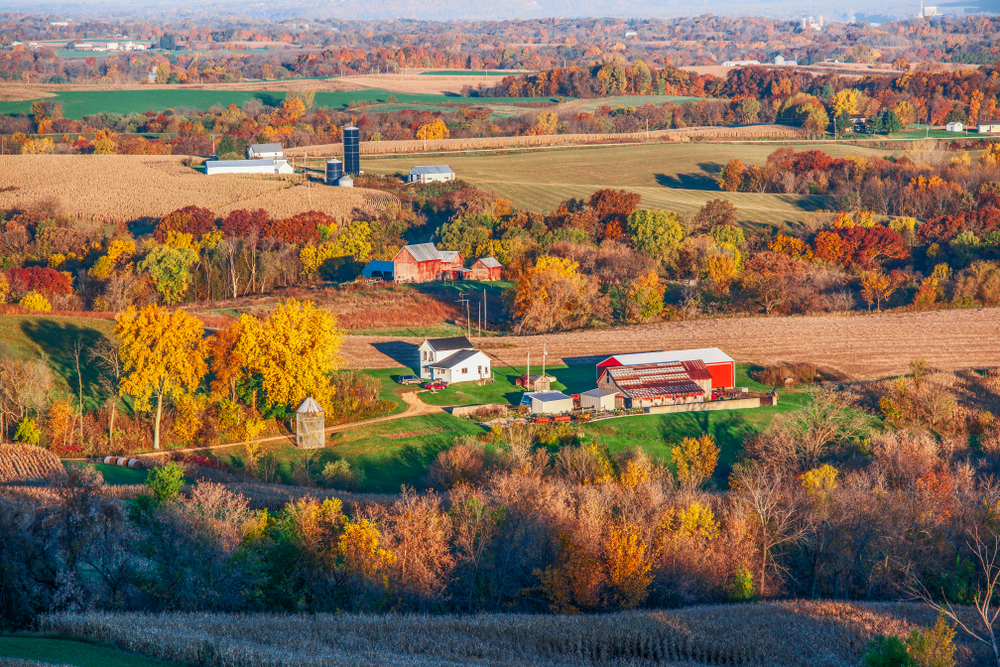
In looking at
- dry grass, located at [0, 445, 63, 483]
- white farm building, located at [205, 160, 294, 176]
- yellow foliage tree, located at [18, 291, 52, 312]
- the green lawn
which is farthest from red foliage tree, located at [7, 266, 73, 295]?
the green lawn

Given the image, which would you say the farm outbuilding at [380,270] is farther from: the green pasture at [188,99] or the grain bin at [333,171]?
the green pasture at [188,99]

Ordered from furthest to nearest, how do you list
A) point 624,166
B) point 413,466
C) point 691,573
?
point 624,166, point 413,466, point 691,573

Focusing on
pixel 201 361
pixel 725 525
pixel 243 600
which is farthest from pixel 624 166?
pixel 243 600

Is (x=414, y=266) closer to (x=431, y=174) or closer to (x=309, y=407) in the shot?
(x=431, y=174)

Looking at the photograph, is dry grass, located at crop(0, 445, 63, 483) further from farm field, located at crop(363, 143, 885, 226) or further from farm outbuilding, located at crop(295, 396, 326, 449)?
farm field, located at crop(363, 143, 885, 226)

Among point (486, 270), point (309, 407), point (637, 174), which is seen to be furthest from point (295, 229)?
point (637, 174)

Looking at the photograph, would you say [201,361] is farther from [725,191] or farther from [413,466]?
[725,191]
